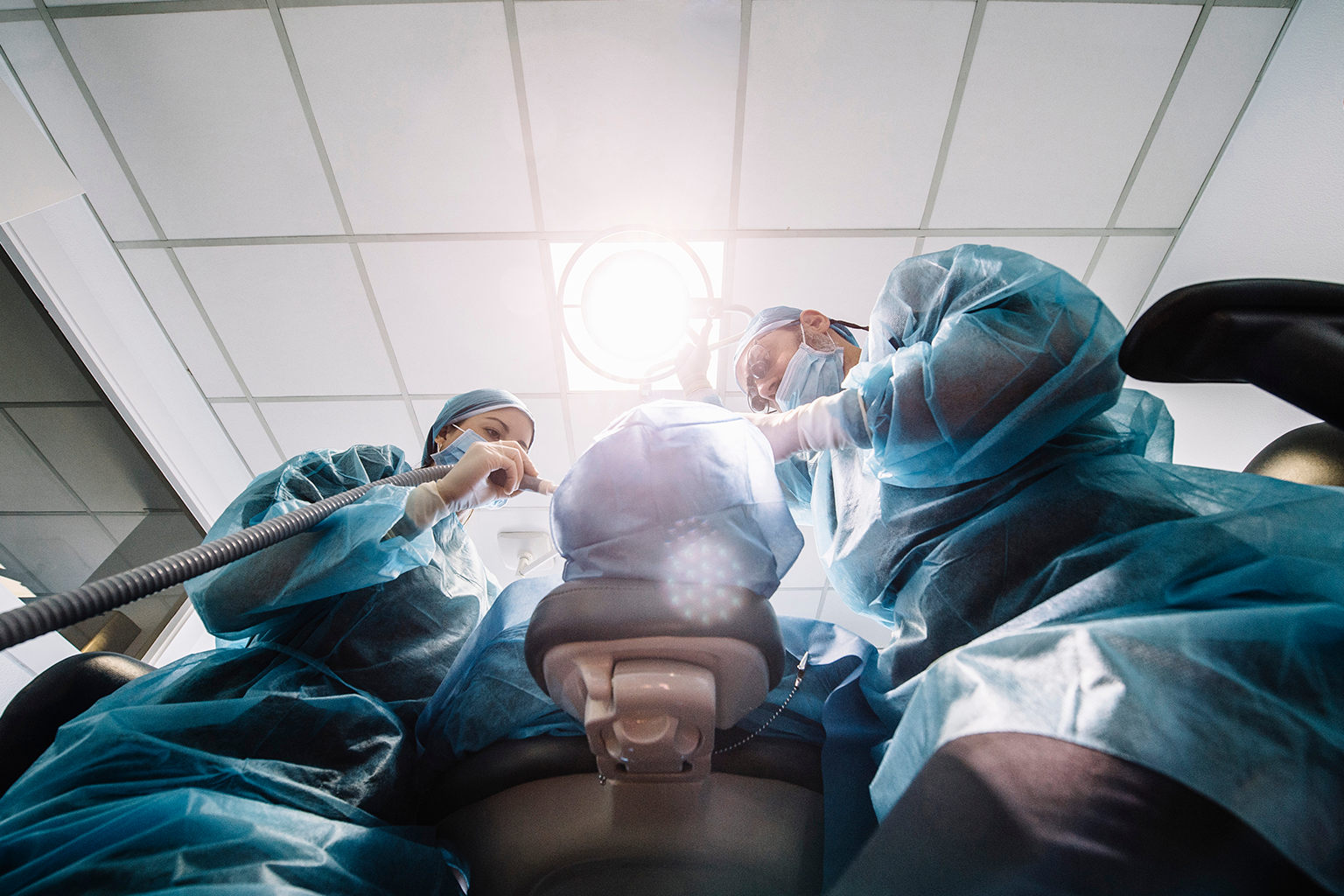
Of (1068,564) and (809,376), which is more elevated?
(1068,564)

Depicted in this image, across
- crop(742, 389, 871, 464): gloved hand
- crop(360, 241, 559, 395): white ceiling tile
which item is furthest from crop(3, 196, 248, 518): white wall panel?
crop(742, 389, 871, 464): gloved hand

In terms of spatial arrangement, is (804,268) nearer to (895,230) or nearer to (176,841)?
(895,230)

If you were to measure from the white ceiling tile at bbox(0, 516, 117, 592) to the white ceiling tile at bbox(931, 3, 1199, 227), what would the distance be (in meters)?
3.45

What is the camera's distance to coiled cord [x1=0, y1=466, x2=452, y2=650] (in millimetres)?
560

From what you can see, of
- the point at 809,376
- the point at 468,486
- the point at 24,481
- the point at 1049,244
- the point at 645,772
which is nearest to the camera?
the point at 645,772

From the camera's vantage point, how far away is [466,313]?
1732mm

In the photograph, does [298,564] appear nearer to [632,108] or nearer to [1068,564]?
[1068,564]

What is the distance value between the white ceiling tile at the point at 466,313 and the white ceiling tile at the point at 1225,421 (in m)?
1.84

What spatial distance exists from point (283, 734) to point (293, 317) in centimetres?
161

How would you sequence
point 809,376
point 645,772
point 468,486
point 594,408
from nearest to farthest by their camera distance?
point 645,772 < point 468,486 < point 809,376 < point 594,408

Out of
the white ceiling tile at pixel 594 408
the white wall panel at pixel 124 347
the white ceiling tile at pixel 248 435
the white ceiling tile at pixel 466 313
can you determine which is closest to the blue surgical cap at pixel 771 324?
the white ceiling tile at pixel 594 408

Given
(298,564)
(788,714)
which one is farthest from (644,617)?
(298,564)

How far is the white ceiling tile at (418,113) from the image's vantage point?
1303 millimetres

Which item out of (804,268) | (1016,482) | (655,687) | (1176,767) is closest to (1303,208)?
(804,268)
